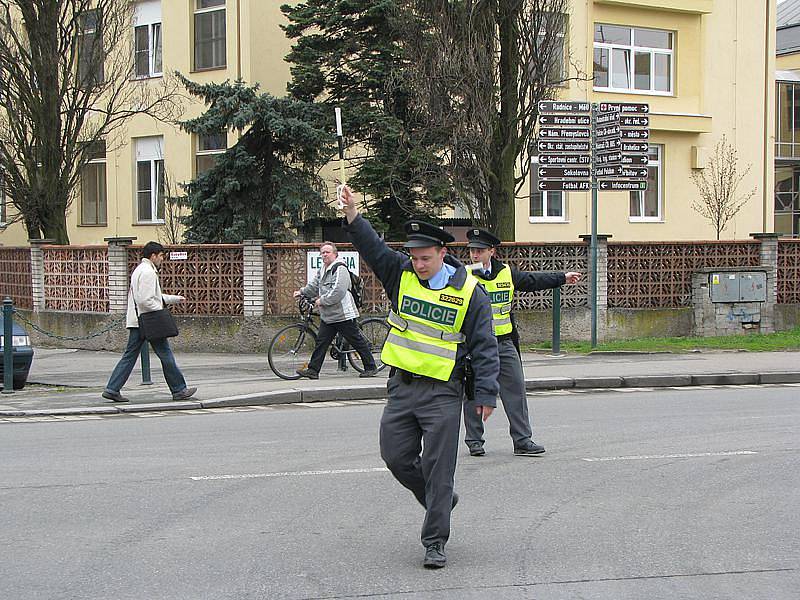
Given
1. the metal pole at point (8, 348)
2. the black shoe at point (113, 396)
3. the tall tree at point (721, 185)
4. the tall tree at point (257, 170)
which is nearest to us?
the black shoe at point (113, 396)

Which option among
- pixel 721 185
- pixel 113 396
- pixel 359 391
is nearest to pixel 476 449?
pixel 359 391

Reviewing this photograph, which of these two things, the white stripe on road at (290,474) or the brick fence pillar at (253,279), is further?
the brick fence pillar at (253,279)

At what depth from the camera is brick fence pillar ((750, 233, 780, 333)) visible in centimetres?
2019

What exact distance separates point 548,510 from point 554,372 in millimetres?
8161

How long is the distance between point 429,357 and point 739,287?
50.0 ft

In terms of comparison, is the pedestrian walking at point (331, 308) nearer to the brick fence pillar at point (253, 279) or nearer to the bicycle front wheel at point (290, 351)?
the bicycle front wheel at point (290, 351)

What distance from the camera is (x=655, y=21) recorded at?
2875 cm

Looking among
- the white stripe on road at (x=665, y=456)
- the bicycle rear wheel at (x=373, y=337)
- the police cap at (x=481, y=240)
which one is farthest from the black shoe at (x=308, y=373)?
the white stripe on road at (x=665, y=456)

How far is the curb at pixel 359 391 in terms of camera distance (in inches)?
484

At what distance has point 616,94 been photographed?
1113 inches

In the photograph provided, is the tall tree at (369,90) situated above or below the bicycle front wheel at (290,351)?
above

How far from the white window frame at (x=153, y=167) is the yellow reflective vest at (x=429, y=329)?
23216mm

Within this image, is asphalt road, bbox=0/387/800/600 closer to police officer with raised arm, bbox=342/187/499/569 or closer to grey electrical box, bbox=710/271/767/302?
police officer with raised arm, bbox=342/187/499/569

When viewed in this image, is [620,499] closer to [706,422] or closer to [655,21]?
[706,422]
